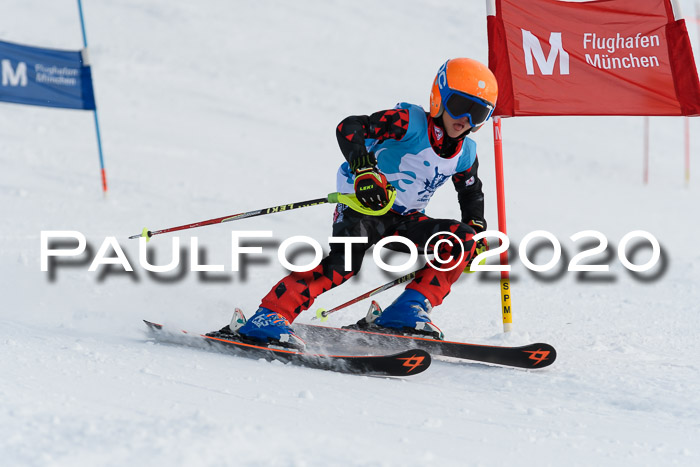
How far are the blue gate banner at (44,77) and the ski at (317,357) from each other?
6028 mm

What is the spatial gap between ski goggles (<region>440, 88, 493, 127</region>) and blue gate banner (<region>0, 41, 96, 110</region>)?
6.55 metres

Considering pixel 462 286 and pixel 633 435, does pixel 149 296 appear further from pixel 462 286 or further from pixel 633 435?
pixel 633 435

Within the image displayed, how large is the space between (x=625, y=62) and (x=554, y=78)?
46cm

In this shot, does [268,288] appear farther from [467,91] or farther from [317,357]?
[467,91]

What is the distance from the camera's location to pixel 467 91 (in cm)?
380

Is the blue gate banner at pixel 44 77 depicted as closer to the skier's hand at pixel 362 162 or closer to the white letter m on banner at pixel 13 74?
the white letter m on banner at pixel 13 74

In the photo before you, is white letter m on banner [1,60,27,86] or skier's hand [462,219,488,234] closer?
skier's hand [462,219,488,234]

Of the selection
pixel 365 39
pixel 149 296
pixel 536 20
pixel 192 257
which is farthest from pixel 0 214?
pixel 365 39

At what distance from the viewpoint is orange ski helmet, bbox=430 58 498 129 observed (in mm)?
3809

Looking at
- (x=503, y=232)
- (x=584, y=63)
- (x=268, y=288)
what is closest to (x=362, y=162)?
(x=503, y=232)

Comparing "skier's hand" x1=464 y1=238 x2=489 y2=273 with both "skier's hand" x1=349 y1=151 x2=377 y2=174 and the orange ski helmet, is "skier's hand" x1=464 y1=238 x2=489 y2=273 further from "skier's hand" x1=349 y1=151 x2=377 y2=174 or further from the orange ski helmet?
"skier's hand" x1=349 y1=151 x2=377 y2=174

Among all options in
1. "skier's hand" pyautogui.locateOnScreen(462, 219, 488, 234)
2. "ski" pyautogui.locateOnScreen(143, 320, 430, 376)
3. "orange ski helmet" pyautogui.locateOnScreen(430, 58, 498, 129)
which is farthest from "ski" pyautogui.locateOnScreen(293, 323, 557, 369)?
"orange ski helmet" pyautogui.locateOnScreen(430, 58, 498, 129)

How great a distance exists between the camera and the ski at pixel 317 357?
3.49 meters

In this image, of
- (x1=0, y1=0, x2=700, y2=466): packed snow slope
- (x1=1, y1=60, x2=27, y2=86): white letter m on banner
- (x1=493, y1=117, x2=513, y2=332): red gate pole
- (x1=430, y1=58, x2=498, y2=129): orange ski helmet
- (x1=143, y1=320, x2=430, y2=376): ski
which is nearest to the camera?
(x1=0, y1=0, x2=700, y2=466): packed snow slope
